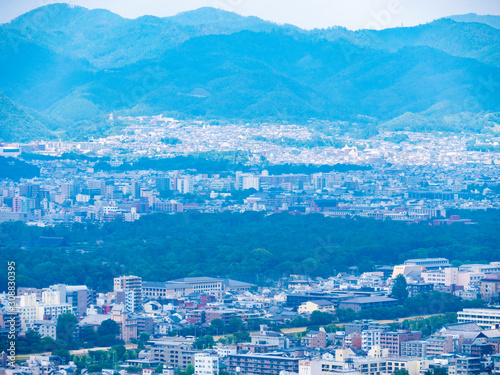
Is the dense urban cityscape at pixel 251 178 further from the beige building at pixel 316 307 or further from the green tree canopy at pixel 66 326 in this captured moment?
the green tree canopy at pixel 66 326

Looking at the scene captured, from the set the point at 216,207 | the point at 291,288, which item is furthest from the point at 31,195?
the point at 291,288

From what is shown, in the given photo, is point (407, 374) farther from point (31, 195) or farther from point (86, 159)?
point (86, 159)

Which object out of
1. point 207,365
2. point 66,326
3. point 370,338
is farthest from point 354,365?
point 66,326

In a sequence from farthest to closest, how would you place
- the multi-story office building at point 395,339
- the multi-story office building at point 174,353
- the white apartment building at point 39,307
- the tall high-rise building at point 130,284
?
the tall high-rise building at point 130,284
the white apartment building at point 39,307
the multi-story office building at point 395,339
the multi-story office building at point 174,353

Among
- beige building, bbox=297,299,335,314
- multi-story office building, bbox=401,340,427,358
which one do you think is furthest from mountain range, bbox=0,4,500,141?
multi-story office building, bbox=401,340,427,358

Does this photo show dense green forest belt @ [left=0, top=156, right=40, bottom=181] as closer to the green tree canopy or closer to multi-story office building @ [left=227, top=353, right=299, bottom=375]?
the green tree canopy

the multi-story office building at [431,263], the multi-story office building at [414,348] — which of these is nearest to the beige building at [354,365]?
the multi-story office building at [414,348]
